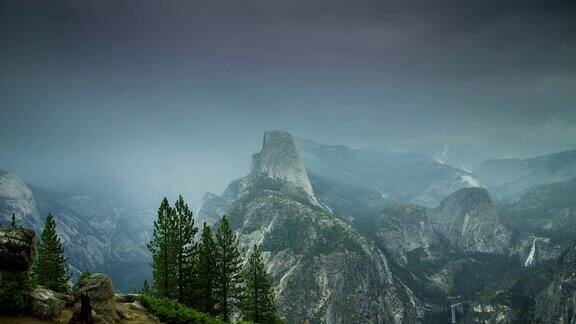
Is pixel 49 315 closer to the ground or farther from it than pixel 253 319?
farther from it

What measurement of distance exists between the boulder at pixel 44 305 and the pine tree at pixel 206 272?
33344 millimetres

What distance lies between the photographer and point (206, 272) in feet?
245

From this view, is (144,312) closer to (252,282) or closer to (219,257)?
(219,257)

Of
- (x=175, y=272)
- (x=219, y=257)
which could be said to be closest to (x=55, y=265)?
(x=175, y=272)

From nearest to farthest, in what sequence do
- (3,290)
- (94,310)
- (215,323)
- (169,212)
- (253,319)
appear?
1. (3,290)
2. (94,310)
3. (215,323)
4. (169,212)
5. (253,319)

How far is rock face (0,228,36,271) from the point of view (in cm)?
3794

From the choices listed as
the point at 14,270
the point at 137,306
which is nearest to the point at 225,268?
the point at 137,306

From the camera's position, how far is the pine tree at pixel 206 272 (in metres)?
73.8

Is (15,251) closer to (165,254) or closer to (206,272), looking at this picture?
(165,254)

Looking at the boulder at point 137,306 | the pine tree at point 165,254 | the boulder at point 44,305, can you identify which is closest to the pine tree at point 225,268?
the pine tree at point 165,254

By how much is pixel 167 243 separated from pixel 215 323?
2609 centimetres

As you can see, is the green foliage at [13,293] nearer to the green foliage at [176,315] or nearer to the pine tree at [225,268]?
the green foliage at [176,315]

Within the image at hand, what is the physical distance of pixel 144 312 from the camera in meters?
51.9

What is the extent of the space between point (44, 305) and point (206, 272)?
121ft
